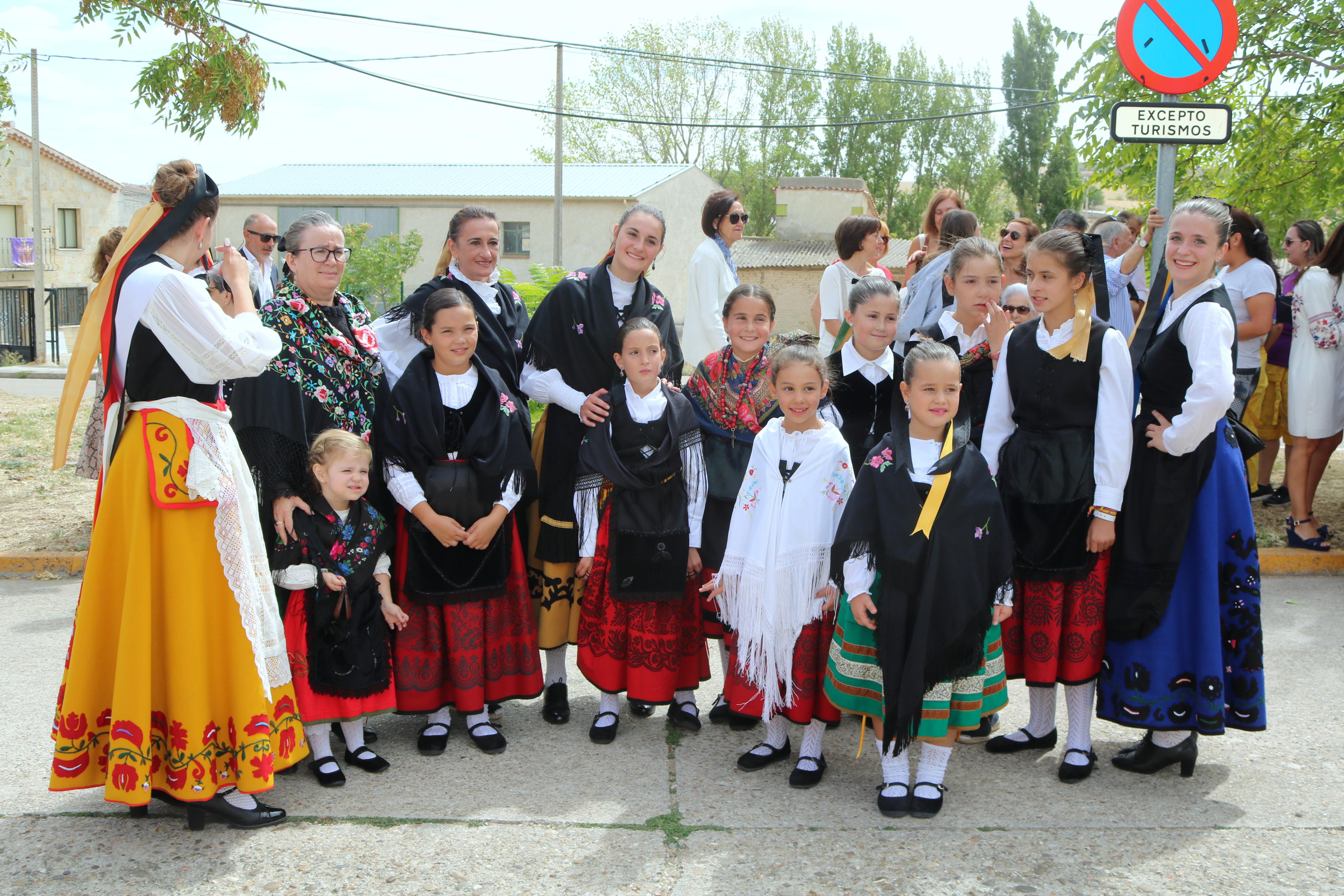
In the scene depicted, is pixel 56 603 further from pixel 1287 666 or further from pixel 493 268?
pixel 1287 666

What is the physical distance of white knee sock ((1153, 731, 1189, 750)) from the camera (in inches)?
153

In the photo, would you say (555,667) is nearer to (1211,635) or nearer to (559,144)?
(1211,635)

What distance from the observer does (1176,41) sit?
5.32 meters

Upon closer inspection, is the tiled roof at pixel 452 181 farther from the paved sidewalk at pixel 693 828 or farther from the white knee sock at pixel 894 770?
the white knee sock at pixel 894 770

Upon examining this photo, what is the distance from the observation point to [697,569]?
427 cm

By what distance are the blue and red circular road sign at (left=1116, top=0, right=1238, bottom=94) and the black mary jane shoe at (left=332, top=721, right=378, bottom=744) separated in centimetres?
480

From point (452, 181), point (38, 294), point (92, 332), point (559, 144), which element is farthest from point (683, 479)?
point (452, 181)

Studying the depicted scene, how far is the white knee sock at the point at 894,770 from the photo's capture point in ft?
11.7

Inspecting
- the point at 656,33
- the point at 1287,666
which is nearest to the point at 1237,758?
the point at 1287,666

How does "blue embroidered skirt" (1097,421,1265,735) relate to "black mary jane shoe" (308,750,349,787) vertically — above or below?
above

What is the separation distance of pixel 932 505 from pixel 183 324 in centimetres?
248

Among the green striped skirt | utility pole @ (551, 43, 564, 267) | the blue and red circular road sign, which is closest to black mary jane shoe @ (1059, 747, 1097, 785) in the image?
the green striped skirt

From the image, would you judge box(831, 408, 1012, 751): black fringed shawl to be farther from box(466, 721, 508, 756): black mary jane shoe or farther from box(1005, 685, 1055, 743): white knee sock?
box(466, 721, 508, 756): black mary jane shoe

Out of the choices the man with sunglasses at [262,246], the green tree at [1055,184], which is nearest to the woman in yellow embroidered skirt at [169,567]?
the man with sunglasses at [262,246]
